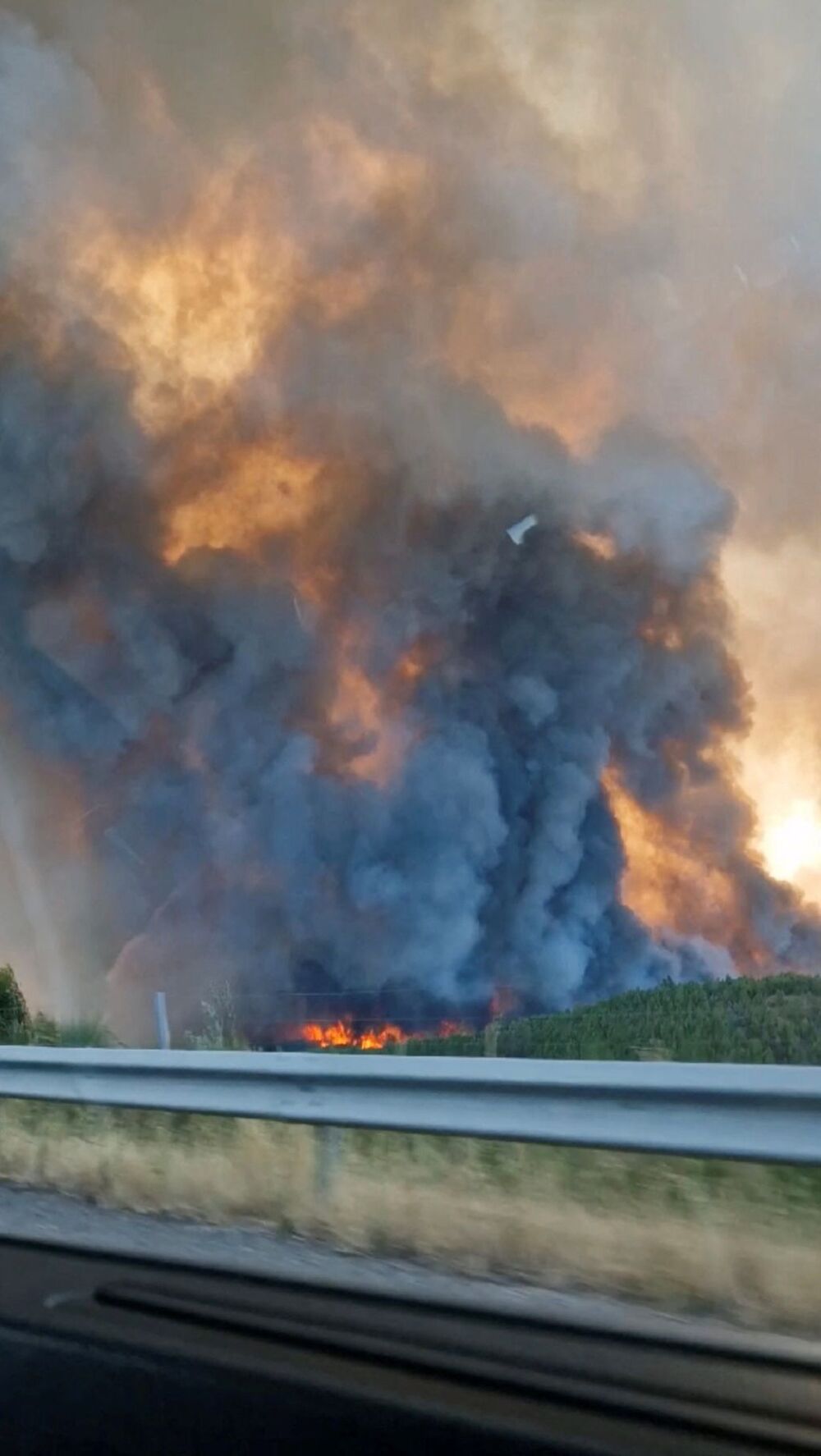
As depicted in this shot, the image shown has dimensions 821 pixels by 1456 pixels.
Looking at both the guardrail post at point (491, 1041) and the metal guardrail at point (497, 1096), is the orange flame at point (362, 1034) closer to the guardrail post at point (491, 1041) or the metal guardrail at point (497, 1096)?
the guardrail post at point (491, 1041)

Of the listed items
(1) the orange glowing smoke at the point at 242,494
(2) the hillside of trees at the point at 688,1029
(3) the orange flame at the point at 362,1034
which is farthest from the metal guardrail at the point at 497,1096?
(1) the orange glowing smoke at the point at 242,494

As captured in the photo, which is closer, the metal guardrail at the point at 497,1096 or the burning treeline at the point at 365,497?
the metal guardrail at the point at 497,1096

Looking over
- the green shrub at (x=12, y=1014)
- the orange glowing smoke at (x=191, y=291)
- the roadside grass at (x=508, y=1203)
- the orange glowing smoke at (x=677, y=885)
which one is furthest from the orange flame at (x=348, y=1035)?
the orange glowing smoke at (x=191, y=291)

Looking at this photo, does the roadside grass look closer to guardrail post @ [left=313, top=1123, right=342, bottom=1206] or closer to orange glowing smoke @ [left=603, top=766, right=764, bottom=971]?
guardrail post @ [left=313, top=1123, right=342, bottom=1206]

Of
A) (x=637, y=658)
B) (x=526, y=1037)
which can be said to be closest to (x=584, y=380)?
(x=637, y=658)

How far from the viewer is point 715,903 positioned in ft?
34.0

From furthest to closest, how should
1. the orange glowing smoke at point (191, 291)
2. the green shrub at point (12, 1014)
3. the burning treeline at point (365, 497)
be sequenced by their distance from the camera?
the orange glowing smoke at point (191, 291) → the burning treeline at point (365, 497) → the green shrub at point (12, 1014)

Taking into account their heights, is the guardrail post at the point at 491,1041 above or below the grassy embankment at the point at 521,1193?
above

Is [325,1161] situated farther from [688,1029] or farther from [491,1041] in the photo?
[491,1041]

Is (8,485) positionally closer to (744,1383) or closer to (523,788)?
(523,788)

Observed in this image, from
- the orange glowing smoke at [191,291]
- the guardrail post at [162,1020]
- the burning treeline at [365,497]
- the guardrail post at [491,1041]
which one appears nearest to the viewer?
the guardrail post at [491,1041]

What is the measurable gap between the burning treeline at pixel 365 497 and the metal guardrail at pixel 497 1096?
4874 millimetres

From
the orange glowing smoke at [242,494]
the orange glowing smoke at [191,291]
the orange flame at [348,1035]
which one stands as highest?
the orange glowing smoke at [191,291]

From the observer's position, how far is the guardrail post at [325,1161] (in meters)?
4.81
